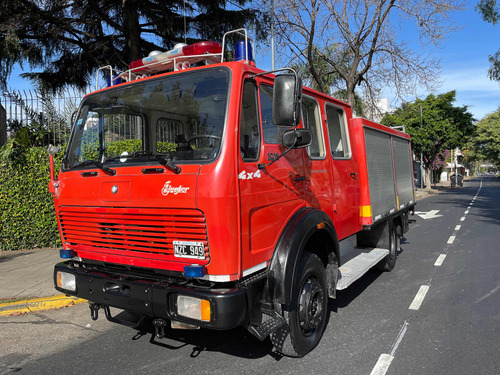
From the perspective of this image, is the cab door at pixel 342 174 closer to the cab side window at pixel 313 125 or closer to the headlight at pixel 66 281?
the cab side window at pixel 313 125

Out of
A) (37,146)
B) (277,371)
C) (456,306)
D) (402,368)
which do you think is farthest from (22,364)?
(37,146)

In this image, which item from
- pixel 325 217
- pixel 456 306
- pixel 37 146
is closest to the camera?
pixel 325 217

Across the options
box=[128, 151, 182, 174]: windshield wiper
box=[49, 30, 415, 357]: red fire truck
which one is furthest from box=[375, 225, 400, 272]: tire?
box=[128, 151, 182, 174]: windshield wiper

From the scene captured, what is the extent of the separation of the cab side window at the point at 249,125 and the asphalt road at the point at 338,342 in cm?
186

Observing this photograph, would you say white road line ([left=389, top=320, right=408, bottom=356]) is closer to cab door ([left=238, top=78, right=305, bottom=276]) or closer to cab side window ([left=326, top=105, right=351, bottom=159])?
cab door ([left=238, top=78, right=305, bottom=276])

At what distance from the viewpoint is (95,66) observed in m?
12.0

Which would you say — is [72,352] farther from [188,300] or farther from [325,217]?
[325,217]

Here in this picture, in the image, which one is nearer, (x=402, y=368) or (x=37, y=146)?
(x=402, y=368)

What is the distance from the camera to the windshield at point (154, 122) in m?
2.91

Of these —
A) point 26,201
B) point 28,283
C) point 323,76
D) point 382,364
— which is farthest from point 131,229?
point 323,76

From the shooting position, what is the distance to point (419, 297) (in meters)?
5.10

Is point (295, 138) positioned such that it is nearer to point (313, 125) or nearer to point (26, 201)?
point (313, 125)

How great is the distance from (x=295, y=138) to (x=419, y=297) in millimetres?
3441

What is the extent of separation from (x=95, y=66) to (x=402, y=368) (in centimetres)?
1205
